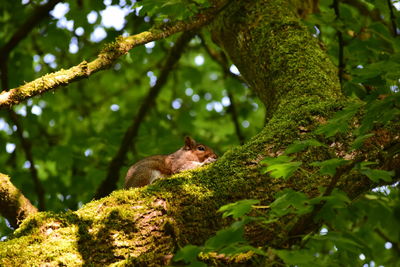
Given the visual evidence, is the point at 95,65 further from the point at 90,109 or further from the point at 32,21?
the point at 90,109

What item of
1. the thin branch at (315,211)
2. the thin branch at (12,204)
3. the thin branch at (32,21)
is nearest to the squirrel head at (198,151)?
the thin branch at (32,21)

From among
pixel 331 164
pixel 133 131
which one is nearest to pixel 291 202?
pixel 331 164

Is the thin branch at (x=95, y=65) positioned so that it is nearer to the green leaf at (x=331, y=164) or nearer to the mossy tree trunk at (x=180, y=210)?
the mossy tree trunk at (x=180, y=210)

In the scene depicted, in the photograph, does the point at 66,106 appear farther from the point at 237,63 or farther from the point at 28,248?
the point at 28,248

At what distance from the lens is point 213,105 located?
902 cm

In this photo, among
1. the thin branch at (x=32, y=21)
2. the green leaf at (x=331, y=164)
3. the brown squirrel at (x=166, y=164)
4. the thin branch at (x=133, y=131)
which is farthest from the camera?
the thin branch at (x=133, y=131)

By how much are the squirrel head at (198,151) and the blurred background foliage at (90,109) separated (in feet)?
2.16

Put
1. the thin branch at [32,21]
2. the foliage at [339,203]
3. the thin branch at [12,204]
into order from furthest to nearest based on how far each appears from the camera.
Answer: the thin branch at [32,21]
the thin branch at [12,204]
the foliage at [339,203]

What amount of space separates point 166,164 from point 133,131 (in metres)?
1.27

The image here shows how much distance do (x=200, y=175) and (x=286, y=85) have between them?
Result: 3.36ft

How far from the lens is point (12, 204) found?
2828 millimetres

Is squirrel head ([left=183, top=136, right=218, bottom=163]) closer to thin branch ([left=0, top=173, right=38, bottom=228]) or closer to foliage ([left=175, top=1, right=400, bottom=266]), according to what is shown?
thin branch ([left=0, top=173, right=38, bottom=228])

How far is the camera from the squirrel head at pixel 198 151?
5332mm

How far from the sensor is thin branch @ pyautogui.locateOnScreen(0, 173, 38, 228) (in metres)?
2.82
